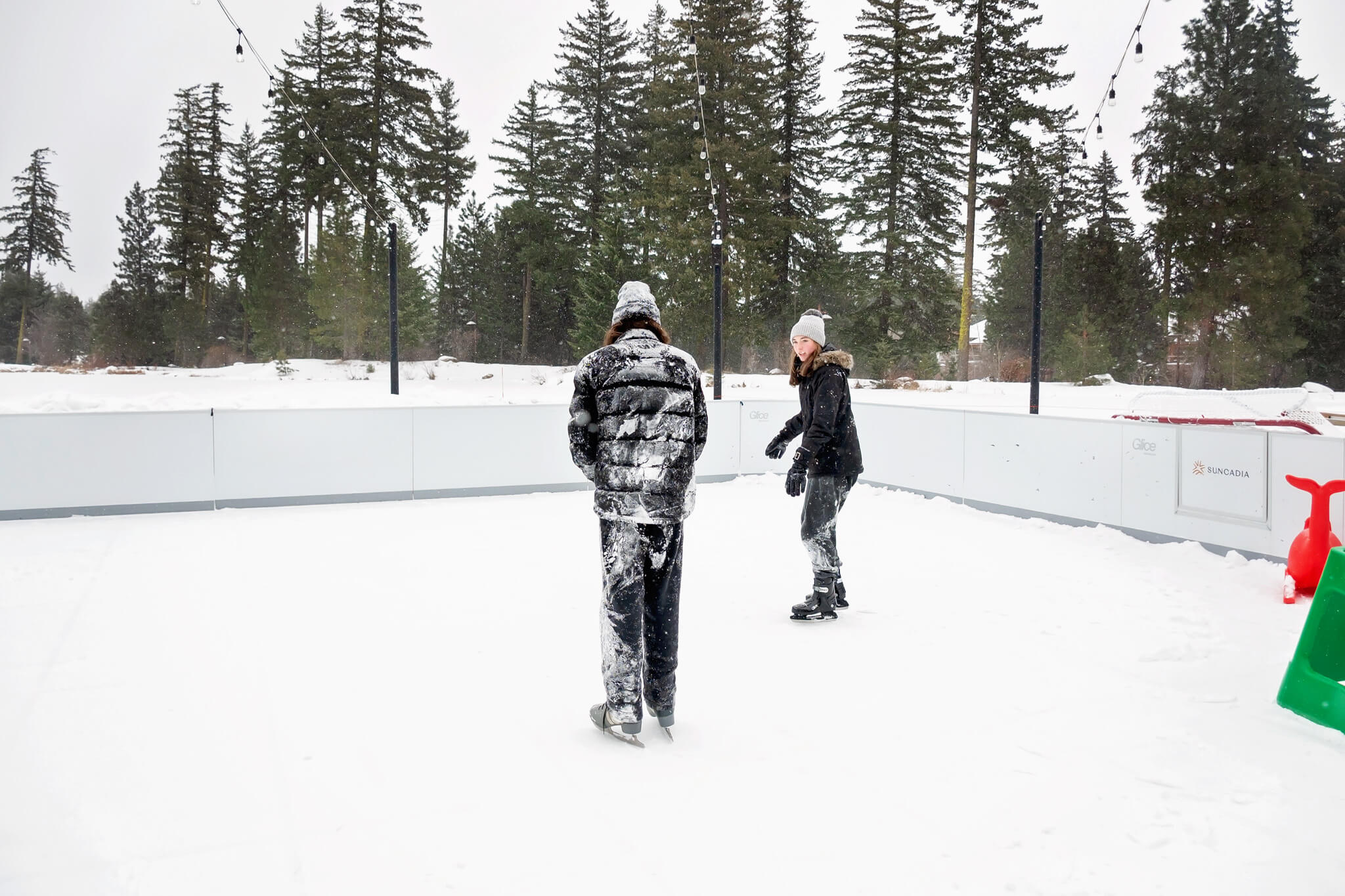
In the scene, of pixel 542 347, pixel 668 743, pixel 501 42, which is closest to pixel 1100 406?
pixel 668 743

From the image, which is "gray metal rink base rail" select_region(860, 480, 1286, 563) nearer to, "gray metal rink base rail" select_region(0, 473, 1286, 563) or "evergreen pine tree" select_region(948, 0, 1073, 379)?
"gray metal rink base rail" select_region(0, 473, 1286, 563)

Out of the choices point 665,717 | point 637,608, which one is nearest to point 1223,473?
point 665,717

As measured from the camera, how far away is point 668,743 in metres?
3.46

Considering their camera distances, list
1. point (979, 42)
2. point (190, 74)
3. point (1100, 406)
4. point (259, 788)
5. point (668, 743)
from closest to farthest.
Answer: point (259, 788), point (668, 743), point (1100, 406), point (979, 42), point (190, 74)

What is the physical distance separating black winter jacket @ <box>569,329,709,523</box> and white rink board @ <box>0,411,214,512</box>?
7147 mm

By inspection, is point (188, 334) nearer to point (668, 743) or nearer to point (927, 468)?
point (927, 468)

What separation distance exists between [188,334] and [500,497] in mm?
26921

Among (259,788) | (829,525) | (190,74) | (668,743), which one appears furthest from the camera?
(190,74)

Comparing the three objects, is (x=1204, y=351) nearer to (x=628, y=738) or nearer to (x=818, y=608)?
(x=818, y=608)

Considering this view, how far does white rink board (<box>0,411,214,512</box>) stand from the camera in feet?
27.3

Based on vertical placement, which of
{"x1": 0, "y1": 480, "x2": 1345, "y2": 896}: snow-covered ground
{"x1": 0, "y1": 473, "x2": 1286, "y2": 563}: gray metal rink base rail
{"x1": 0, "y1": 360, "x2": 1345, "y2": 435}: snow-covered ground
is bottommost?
{"x1": 0, "y1": 480, "x2": 1345, "y2": 896}: snow-covered ground

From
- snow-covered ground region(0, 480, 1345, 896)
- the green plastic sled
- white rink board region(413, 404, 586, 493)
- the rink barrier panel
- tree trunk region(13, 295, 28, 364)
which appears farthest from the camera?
tree trunk region(13, 295, 28, 364)

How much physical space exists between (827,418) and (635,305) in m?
1.94

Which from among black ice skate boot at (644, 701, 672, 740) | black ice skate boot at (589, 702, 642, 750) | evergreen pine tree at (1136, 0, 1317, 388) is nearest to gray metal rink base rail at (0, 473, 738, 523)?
black ice skate boot at (589, 702, 642, 750)
